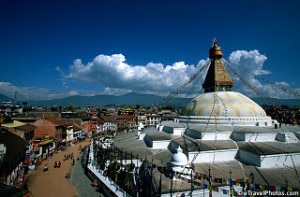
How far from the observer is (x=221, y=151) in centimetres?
1165

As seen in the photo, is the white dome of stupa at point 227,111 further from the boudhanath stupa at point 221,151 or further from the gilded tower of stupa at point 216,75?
the gilded tower of stupa at point 216,75

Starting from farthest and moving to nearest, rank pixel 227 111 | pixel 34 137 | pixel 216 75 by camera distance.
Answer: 1. pixel 34 137
2. pixel 216 75
3. pixel 227 111

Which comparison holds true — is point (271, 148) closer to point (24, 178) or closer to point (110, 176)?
point (110, 176)

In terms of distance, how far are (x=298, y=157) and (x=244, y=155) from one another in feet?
9.54

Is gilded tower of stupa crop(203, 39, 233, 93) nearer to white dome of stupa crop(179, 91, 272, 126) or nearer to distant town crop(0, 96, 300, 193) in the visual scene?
white dome of stupa crop(179, 91, 272, 126)

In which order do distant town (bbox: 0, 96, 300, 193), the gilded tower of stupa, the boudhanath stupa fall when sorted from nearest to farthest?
the boudhanath stupa < distant town (bbox: 0, 96, 300, 193) < the gilded tower of stupa

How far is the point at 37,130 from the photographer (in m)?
23.6

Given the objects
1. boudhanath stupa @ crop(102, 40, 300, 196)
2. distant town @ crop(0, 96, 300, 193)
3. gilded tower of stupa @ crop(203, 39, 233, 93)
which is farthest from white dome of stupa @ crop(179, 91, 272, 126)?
distant town @ crop(0, 96, 300, 193)

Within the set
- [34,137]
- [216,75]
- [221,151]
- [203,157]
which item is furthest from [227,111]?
[34,137]

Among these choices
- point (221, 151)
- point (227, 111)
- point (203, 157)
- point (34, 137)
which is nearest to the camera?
point (203, 157)

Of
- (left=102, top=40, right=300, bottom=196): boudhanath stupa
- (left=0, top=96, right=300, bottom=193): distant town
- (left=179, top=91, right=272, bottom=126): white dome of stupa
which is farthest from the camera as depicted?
(left=179, top=91, right=272, bottom=126): white dome of stupa

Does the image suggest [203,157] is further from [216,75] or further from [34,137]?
[34,137]

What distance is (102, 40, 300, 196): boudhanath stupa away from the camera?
864 cm

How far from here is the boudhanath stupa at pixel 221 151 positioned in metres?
8.64
